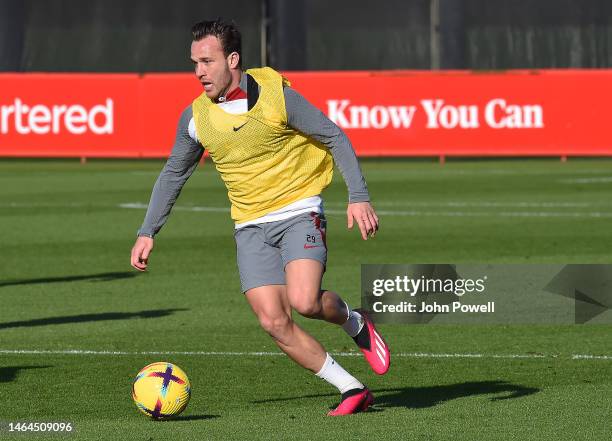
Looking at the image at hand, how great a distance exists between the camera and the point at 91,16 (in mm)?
38875

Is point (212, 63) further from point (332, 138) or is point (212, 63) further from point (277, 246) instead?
point (277, 246)

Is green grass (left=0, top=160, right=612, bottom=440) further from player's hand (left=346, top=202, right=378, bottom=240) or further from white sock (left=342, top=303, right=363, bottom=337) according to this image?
player's hand (left=346, top=202, right=378, bottom=240)

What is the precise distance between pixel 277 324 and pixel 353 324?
0.61 meters

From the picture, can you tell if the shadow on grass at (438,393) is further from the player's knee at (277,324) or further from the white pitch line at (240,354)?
the white pitch line at (240,354)

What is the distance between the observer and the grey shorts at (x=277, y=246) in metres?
8.34

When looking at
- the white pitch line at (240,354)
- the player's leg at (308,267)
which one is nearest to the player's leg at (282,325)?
the player's leg at (308,267)

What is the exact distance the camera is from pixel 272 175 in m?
8.38

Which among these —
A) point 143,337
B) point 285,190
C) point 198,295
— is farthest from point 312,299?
point 198,295

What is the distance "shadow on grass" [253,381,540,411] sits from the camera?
8.95m

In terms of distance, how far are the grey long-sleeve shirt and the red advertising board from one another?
74.4 ft

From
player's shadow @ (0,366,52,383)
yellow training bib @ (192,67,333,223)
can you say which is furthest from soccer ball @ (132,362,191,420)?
player's shadow @ (0,366,52,383)

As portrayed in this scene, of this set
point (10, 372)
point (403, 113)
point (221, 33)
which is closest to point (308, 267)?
point (221, 33)

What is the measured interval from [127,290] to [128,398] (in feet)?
18.8

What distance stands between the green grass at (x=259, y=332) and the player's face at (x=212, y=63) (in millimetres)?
1771
